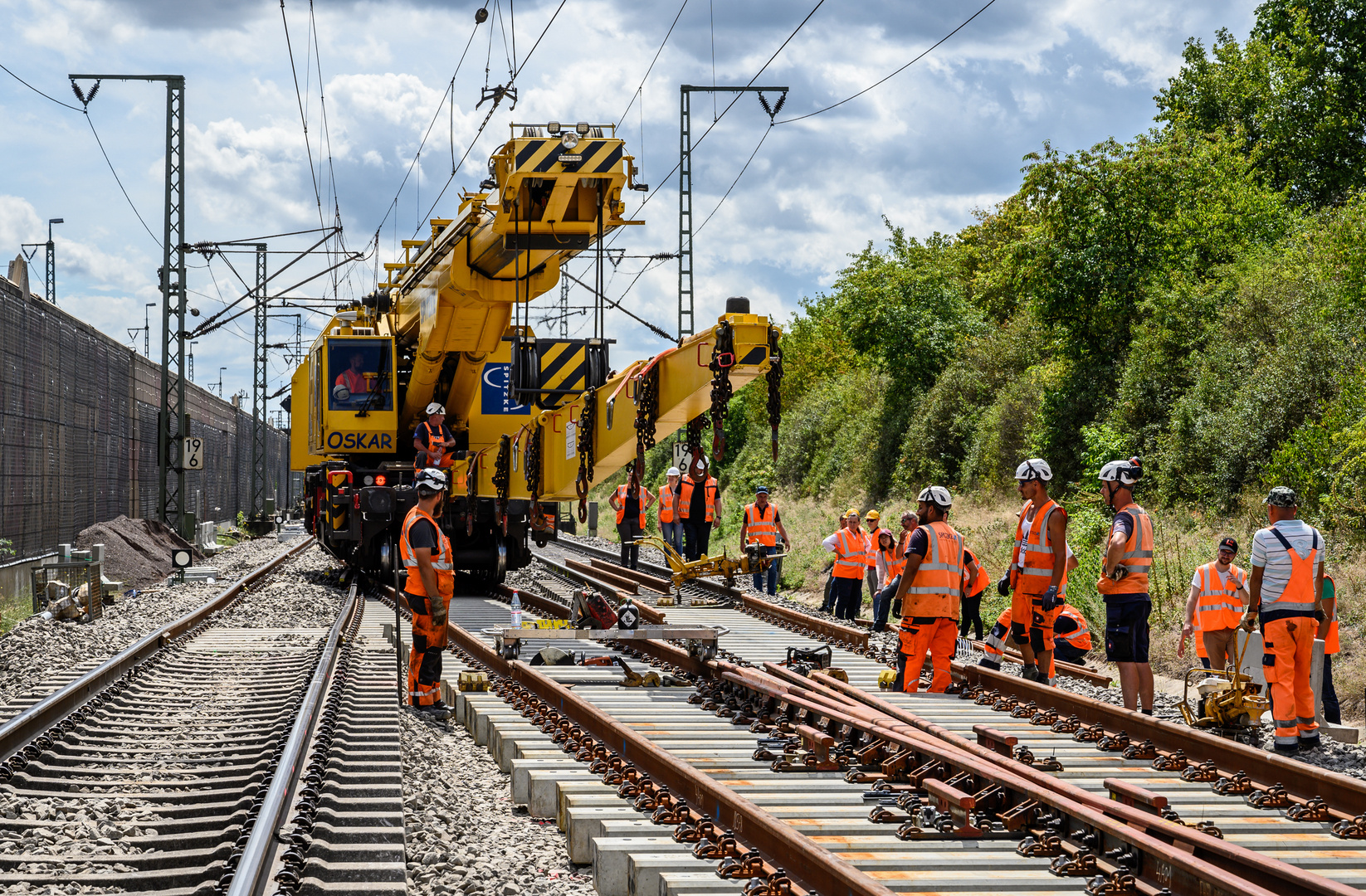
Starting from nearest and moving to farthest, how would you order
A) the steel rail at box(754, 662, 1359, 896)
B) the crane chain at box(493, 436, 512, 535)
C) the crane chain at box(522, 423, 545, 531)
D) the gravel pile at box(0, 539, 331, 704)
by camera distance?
1. the steel rail at box(754, 662, 1359, 896)
2. the gravel pile at box(0, 539, 331, 704)
3. the crane chain at box(522, 423, 545, 531)
4. the crane chain at box(493, 436, 512, 535)

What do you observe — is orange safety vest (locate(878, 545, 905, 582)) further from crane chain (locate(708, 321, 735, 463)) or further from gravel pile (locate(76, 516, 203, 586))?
gravel pile (locate(76, 516, 203, 586))

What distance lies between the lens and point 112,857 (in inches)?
202

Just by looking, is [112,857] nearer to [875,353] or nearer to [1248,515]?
[1248,515]

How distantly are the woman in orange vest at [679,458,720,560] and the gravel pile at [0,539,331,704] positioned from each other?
18.2ft

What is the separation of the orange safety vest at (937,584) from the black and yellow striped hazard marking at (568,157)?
3784 millimetres

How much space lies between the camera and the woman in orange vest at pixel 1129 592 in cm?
860

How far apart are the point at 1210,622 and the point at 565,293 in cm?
3294

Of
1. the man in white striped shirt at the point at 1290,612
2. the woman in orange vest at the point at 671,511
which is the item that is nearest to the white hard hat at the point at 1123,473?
the man in white striped shirt at the point at 1290,612

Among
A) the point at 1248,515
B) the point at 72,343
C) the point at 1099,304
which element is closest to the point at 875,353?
the point at 1099,304

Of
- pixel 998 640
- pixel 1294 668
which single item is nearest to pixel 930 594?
pixel 998 640

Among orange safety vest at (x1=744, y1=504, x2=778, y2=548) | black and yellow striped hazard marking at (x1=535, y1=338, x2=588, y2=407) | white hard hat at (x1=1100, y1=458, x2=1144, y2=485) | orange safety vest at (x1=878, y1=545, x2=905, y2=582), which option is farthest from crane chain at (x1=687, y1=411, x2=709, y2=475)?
orange safety vest at (x1=744, y1=504, x2=778, y2=548)

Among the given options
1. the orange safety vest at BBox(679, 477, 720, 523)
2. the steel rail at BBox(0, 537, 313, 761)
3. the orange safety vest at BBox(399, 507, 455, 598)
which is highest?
the orange safety vest at BBox(679, 477, 720, 523)

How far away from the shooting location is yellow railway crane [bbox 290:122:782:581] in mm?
9414

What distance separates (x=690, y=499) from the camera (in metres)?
20.1
